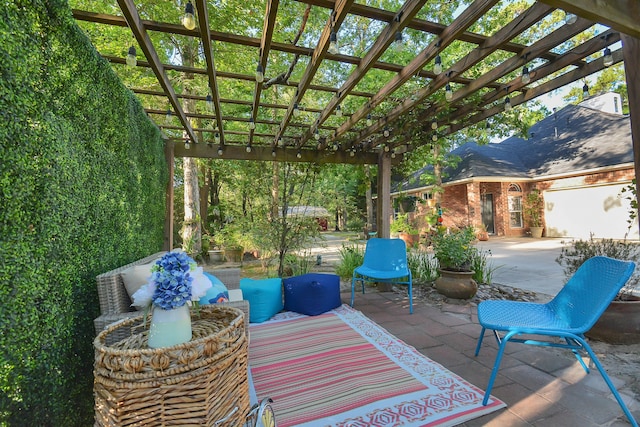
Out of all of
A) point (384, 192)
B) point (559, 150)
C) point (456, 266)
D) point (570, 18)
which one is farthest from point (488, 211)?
point (570, 18)

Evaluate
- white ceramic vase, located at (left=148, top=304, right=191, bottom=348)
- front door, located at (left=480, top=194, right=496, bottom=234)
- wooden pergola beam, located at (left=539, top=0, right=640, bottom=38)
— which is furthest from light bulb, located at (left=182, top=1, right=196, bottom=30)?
front door, located at (left=480, top=194, right=496, bottom=234)

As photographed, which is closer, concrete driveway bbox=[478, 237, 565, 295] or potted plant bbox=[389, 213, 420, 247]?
concrete driveway bbox=[478, 237, 565, 295]

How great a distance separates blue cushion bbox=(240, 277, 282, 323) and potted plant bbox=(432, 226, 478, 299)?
2120 mm

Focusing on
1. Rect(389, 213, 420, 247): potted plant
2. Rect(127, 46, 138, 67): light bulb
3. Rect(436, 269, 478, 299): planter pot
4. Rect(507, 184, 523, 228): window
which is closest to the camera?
Rect(127, 46, 138, 67): light bulb

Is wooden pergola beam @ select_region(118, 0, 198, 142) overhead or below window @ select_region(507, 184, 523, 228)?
overhead

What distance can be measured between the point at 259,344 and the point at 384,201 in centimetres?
Answer: 304

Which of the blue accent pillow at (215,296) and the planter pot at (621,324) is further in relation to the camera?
the planter pot at (621,324)

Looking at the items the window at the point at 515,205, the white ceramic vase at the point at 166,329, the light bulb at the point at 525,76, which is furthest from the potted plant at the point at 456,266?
the window at the point at 515,205

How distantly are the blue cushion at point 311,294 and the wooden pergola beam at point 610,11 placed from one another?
113 inches

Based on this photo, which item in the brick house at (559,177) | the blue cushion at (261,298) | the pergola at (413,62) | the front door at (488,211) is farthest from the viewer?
the front door at (488,211)

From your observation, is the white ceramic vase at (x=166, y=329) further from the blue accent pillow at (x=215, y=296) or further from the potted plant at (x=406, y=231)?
the potted plant at (x=406, y=231)

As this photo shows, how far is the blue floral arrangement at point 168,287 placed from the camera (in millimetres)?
1108

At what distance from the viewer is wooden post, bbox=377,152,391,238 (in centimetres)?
475

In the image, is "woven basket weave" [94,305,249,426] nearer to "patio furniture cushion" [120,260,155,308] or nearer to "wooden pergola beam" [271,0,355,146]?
"patio furniture cushion" [120,260,155,308]
